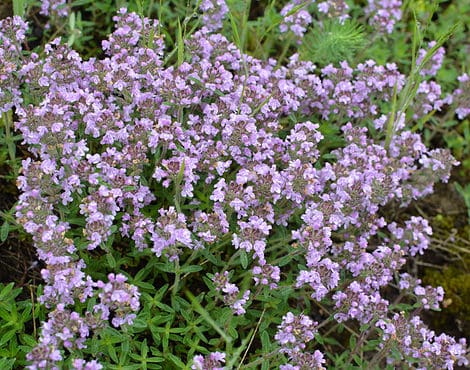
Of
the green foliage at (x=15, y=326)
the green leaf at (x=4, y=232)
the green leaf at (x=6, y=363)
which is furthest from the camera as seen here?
the green leaf at (x=4, y=232)

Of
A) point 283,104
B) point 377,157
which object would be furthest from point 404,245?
point 283,104

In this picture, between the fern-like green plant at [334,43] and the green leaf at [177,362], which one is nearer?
the green leaf at [177,362]

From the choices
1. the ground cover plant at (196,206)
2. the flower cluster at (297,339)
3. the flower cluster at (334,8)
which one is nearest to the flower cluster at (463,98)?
the ground cover plant at (196,206)

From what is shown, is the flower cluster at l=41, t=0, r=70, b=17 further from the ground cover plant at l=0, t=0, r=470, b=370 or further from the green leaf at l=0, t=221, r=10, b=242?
the green leaf at l=0, t=221, r=10, b=242

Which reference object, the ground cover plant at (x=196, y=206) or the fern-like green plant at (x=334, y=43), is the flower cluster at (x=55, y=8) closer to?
the ground cover plant at (x=196, y=206)

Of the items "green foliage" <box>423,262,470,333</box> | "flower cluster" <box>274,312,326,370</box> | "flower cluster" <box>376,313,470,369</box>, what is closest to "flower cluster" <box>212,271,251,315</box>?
"flower cluster" <box>274,312,326,370</box>

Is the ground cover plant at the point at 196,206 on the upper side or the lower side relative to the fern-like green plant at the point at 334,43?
lower

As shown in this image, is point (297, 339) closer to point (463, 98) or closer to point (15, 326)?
Answer: point (15, 326)

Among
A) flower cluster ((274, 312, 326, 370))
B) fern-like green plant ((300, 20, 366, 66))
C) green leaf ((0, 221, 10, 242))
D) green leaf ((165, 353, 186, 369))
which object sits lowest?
green leaf ((165, 353, 186, 369))
